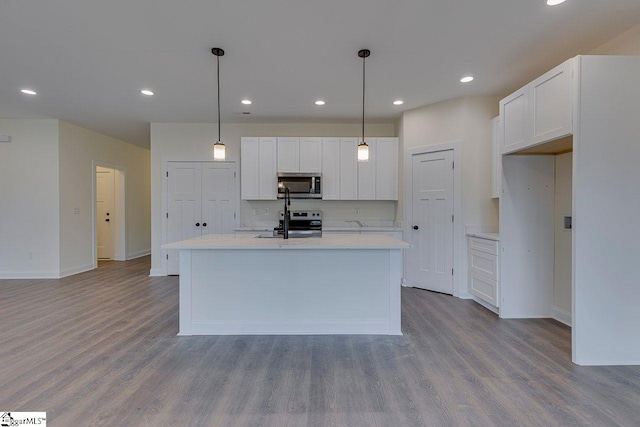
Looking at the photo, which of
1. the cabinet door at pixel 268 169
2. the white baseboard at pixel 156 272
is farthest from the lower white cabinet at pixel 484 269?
the white baseboard at pixel 156 272

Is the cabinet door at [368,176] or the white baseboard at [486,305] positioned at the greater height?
the cabinet door at [368,176]

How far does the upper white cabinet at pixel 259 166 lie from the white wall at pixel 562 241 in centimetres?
374

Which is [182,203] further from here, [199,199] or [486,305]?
[486,305]

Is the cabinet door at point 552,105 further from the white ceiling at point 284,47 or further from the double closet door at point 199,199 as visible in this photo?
the double closet door at point 199,199

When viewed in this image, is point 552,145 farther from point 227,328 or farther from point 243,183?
point 243,183

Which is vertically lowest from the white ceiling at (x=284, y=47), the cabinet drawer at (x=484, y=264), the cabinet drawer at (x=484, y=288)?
the cabinet drawer at (x=484, y=288)

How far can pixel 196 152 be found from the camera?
Result: 5117mm

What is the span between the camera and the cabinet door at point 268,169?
4781mm

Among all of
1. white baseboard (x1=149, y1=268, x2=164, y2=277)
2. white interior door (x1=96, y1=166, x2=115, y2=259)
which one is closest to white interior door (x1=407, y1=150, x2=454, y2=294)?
white baseboard (x1=149, y1=268, x2=164, y2=277)

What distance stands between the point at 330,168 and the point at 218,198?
81.8 inches

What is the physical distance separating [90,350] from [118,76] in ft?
9.47

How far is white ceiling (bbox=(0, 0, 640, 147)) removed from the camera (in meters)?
2.20

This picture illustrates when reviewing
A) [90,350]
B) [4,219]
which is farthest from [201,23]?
[4,219]

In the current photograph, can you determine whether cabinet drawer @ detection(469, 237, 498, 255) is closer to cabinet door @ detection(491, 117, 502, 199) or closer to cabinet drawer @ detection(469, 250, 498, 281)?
cabinet drawer @ detection(469, 250, 498, 281)
